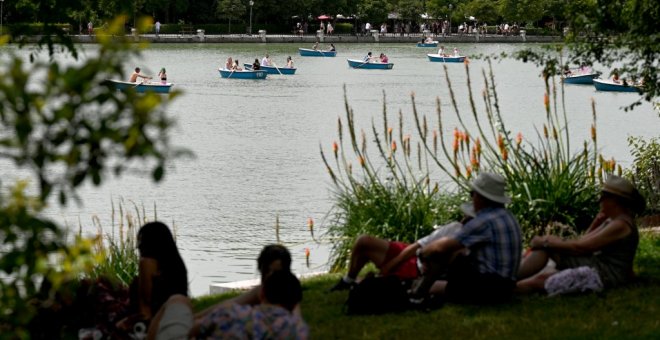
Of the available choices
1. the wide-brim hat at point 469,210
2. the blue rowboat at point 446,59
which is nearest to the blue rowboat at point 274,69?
the blue rowboat at point 446,59

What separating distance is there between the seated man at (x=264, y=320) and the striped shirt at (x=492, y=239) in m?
1.94

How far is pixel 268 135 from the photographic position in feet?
115

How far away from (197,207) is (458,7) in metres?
91.2

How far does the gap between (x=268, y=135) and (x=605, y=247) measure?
27329 millimetres

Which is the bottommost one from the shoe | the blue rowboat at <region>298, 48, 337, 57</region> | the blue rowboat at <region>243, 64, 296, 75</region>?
the blue rowboat at <region>298, 48, 337, 57</region>

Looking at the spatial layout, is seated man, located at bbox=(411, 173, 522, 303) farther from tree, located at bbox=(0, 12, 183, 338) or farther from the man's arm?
tree, located at bbox=(0, 12, 183, 338)

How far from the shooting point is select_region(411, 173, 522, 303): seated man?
757 cm

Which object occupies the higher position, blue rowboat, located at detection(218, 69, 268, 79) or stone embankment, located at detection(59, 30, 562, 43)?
blue rowboat, located at detection(218, 69, 268, 79)

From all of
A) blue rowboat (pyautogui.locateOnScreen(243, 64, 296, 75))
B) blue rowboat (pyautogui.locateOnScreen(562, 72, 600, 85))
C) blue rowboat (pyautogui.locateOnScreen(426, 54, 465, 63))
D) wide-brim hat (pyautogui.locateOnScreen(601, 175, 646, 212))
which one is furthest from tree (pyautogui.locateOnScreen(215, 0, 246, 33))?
wide-brim hat (pyautogui.locateOnScreen(601, 175, 646, 212))

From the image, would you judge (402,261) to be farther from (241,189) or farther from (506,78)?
(506,78)

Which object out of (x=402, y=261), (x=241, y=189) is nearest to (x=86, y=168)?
(x=402, y=261)

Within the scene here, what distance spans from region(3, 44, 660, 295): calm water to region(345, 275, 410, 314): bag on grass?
1.43 meters

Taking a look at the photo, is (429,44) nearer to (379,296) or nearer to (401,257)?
(401,257)

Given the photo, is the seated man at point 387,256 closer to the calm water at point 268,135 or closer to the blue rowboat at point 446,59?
the calm water at point 268,135
